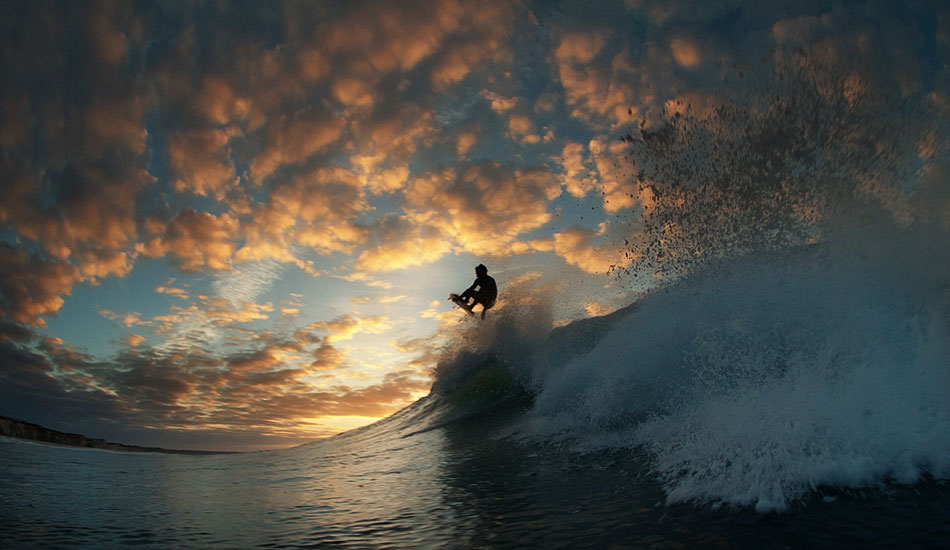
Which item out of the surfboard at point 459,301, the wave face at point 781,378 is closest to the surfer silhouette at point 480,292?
the surfboard at point 459,301

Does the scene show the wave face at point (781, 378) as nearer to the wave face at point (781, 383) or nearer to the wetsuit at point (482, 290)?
the wave face at point (781, 383)

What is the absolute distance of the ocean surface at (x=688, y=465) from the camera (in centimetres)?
227

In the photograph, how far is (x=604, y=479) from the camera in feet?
11.5

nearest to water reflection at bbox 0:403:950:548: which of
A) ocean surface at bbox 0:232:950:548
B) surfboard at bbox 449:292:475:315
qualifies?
ocean surface at bbox 0:232:950:548

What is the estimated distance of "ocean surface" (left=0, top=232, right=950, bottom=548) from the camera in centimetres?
227

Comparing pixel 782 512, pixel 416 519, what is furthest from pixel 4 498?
pixel 782 512

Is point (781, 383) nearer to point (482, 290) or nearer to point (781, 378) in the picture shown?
point (781, 378)

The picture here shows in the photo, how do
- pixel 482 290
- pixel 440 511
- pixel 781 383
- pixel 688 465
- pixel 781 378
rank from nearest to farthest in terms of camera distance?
1. pixel 440 511
2. pixel 688 465
3. pixel 781 383
4. pixel 781 378
5. pixel 482 290

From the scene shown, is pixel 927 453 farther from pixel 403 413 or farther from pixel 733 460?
pixel 403 413

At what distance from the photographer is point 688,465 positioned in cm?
310

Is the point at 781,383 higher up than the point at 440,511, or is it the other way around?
the point at 781,383

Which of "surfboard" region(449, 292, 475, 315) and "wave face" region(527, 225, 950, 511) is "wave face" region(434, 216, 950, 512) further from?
"surfboard" region(449, 292, 475, 315)

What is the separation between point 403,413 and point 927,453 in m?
13.0

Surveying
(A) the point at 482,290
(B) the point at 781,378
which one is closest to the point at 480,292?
(A) the point at 482,290
